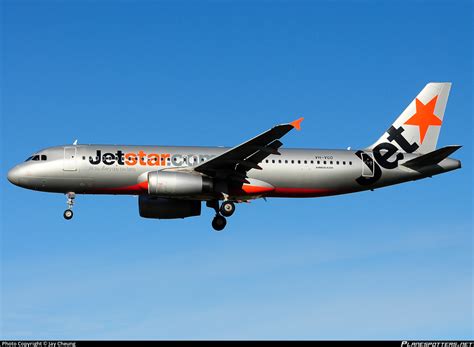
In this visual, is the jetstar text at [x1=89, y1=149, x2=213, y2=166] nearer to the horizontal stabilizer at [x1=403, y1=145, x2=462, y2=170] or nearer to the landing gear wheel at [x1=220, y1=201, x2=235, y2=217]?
the landing gear wheel at [x1=220, y1=201, x2=235, y2=217]

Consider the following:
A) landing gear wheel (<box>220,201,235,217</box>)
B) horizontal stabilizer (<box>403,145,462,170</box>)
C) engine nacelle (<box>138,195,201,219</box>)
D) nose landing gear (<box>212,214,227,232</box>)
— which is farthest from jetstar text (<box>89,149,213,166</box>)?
horizontal stabilizer (<box>403,145,462,170</box>)

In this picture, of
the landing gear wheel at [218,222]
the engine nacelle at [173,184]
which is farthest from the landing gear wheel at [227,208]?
the engine nacelle at [173,184]

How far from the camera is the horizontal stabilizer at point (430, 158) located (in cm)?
4241

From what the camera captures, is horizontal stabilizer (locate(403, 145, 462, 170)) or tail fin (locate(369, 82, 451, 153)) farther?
tail fin (locate(369, 82, 451, 153))

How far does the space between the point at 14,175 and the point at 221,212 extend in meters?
10.4

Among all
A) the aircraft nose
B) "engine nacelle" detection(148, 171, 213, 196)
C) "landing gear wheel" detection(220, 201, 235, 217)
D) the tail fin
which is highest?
the tail fin

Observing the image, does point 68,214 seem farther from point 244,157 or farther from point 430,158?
point 430,158

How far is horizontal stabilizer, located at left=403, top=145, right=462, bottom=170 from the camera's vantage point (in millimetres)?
42406

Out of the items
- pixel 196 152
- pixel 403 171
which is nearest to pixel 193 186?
pixel 196 152

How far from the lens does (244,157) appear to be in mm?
41781

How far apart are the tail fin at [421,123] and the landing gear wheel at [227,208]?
354 inches

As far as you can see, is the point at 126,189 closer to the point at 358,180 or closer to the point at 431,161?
the point at 358,180

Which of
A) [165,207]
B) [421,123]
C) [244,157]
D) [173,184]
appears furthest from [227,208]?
[421,123]

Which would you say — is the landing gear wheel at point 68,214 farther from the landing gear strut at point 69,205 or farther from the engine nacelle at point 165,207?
the engine nacelle at point 165,207
